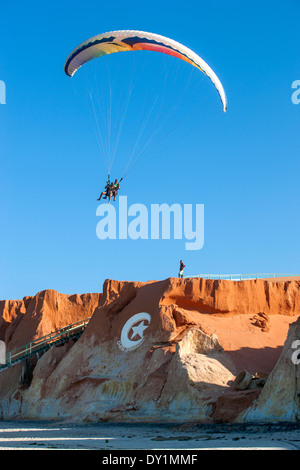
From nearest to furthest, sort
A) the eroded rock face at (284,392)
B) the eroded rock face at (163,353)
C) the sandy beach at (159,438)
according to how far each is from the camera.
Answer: the sandy beach at (159,438), the eroded rock face at (284,392), the eroded rock face at (163,353)

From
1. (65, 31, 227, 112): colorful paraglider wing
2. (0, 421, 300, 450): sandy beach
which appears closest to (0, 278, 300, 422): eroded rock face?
(0, 421, 300, 450): sandy beach

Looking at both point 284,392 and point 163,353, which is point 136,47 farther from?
point 284,392

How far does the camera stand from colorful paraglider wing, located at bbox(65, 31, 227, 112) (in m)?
27.3

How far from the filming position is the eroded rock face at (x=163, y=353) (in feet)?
81.0

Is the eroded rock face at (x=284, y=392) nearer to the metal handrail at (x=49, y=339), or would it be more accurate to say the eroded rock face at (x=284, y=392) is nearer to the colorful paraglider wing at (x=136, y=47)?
the colorful paraglider wing at (x=136, y=47)

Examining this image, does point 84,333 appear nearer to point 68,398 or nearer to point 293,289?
point 68,398

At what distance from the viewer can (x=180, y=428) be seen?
21.5 metres

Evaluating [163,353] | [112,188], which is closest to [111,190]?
[112,188]

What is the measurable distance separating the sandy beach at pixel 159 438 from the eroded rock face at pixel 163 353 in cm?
190

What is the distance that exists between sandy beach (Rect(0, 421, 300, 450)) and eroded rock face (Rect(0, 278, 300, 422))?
6.22 ft

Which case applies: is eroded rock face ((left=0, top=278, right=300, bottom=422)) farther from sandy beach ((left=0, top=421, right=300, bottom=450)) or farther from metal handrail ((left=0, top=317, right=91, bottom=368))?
sandy beach ((left=0, top=421, right=300, bottom=450))

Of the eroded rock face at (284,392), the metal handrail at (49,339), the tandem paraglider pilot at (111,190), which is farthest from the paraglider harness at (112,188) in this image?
the eroded rock face at (284,392)
